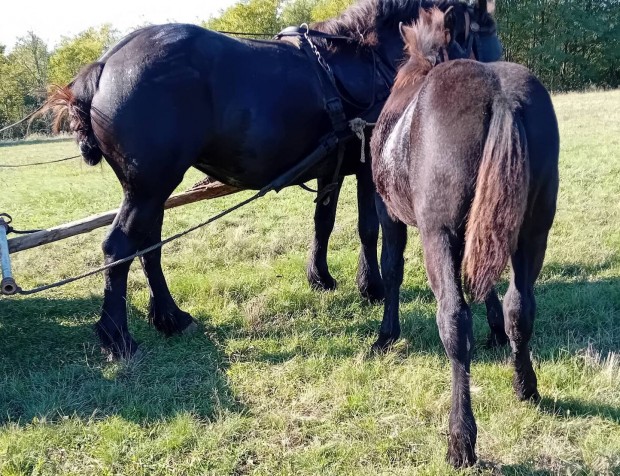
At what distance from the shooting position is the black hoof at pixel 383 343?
3520 mm

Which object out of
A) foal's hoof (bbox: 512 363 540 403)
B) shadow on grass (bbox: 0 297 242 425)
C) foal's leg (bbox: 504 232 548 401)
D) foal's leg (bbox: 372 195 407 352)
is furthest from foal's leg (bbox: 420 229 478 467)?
shadow on grass (bbox: 0 297 242 425)

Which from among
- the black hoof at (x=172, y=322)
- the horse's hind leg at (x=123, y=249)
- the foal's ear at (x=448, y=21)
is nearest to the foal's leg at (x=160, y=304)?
the black hoof at (x=172, y=322)

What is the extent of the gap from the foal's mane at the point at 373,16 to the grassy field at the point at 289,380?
207 cm

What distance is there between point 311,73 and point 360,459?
2438mm

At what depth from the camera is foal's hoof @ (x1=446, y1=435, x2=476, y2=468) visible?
232 centimetres

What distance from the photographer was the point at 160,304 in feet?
13.0

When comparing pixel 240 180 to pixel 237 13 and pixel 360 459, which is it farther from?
pixel 237 13

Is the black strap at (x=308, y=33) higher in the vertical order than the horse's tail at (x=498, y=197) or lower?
higher

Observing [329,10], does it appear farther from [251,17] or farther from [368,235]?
[368,235]

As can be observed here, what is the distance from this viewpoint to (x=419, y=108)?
2.47 meters

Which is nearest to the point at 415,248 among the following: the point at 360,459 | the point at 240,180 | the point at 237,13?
the point at 240,180

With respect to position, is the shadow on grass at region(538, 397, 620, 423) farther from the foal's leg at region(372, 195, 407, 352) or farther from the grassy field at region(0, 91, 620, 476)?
the foal's leg at region(372, 195, 407, 352)

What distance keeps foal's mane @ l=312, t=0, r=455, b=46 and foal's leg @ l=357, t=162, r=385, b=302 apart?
3.18 feet

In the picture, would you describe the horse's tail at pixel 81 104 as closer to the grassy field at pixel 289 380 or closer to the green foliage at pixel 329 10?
the grassy field at pixel 289 380
